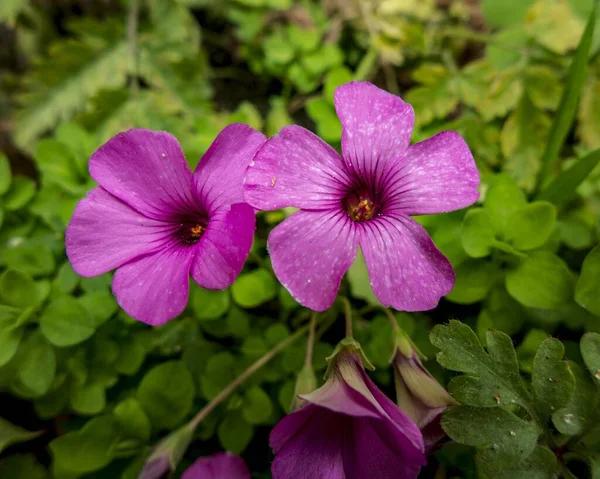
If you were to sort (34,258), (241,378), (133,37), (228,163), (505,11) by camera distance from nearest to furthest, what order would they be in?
(228,163) < (241,378) < (34,258) < (505,11) < (133,37)

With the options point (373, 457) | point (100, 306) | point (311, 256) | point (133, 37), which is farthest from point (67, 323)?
point (133, 37)

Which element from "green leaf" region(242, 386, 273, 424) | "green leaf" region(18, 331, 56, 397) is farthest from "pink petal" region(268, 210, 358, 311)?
"green leaf" region(18, 331, 56, 397)

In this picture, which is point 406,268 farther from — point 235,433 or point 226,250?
point 235,433

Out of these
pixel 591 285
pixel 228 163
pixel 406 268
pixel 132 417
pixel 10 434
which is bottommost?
pixel 10 434

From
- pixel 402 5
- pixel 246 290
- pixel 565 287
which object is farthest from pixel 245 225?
pixel 402 5

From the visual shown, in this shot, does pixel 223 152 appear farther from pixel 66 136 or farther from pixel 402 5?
pixel 402 5

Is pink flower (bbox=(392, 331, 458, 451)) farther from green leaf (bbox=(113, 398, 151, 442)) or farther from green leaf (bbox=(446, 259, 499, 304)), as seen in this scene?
green leaf (bbox=(113, 398, 151, 442))
